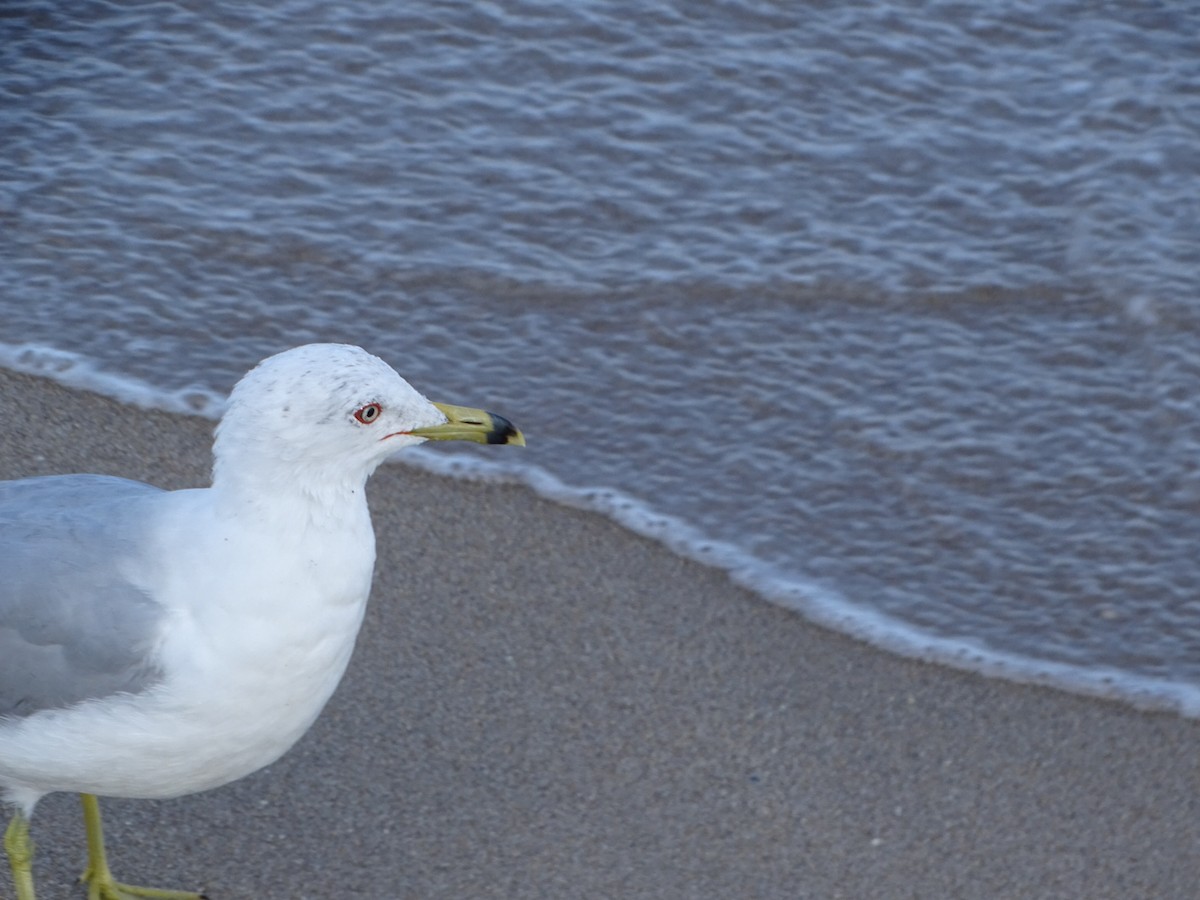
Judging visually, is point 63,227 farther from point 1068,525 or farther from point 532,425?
point 1068,525

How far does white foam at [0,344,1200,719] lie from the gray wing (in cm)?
173

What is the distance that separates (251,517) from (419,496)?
5.31 feet

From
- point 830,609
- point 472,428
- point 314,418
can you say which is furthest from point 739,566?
point 314,418

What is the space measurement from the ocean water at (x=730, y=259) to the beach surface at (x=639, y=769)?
20 cm

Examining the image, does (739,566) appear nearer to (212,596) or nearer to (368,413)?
(368,413)

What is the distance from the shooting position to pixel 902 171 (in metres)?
6.20

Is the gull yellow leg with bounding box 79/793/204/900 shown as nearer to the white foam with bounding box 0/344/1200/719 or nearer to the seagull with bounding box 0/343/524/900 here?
the seagull with bounding box 0/343/524/900

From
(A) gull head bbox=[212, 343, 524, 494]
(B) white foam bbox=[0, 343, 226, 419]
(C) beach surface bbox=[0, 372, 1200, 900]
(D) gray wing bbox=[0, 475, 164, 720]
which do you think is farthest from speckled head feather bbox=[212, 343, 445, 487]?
(B) white foam bbox=[0, 343, 226, 419]

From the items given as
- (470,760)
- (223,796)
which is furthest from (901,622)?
(223,796)

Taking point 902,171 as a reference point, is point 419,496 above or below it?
below

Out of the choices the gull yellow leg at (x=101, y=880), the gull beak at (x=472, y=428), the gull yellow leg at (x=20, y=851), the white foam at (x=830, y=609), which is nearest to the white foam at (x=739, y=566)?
the white foam at (x=830, y=609)

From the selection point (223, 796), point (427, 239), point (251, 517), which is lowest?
point (223, 796)

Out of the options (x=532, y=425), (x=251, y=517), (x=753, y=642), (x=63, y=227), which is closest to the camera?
(x=251, y=517)

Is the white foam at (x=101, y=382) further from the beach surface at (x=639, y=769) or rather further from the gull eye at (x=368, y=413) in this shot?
the gull eye at (x=368, y=413)
